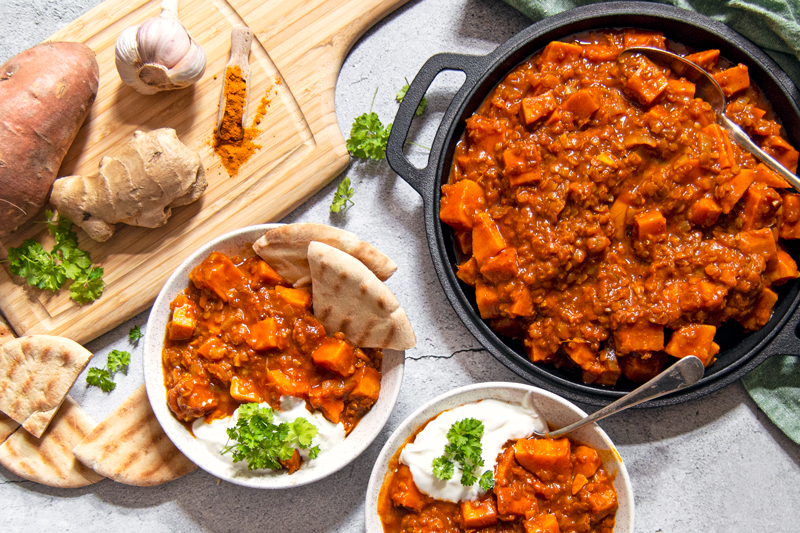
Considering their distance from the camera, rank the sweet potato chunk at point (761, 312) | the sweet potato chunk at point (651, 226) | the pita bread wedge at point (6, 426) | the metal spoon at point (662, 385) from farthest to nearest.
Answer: the pita bread wedge at point (6, 426) < the sweet potato chunk at point (761, 312) < the sweet potato chunk at point (651, 226) < the metal spoon at point (662, 385)

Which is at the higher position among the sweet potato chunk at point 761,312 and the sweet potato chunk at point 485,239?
the sweet potato chunk at point 485,239

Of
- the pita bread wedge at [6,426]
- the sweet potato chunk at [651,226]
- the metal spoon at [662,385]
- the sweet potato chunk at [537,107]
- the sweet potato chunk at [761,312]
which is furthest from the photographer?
the pita bread wedge at [6,426]

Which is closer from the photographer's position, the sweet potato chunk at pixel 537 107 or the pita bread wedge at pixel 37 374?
the sweet potato chunk at pixel 537 107

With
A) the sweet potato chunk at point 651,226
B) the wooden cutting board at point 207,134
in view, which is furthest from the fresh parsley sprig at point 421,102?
the sweet potato chunk at point 651,226

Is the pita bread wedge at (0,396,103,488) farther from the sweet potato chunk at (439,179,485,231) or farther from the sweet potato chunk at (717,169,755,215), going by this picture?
the sweet potato chunk at (717,169,755,215)

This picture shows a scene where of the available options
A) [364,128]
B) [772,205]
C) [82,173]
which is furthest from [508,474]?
[82,173]

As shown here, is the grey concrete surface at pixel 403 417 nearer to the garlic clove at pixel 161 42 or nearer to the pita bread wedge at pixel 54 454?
the pita bread wedge at pixel 54 454

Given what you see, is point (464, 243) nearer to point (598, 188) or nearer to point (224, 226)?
point (598, 188)
